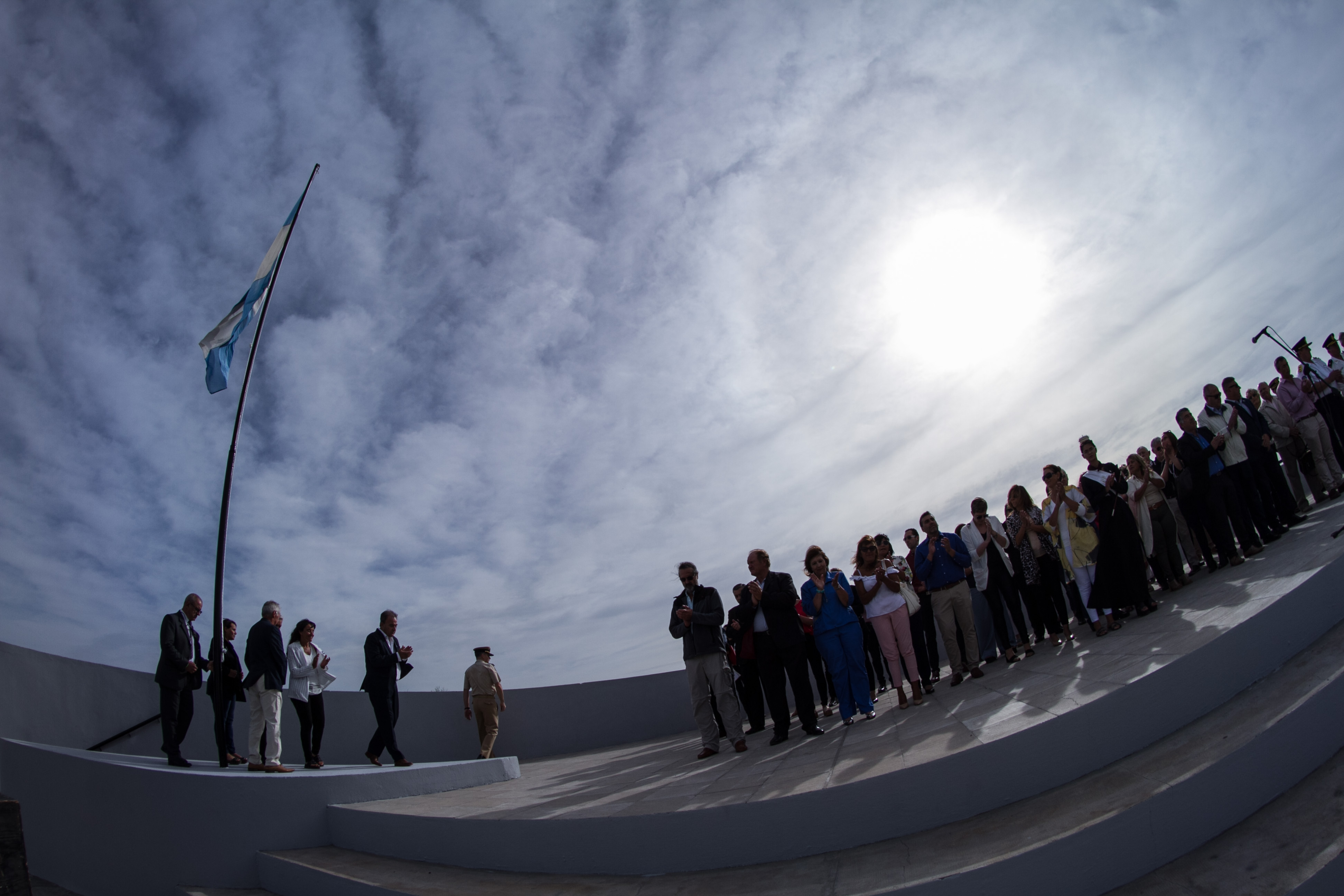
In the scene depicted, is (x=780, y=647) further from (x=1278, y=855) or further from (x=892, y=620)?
(x=1278, y=855)

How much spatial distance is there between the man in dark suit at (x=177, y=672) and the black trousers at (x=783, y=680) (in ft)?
17.9

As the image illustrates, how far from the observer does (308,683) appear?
7.31 meters

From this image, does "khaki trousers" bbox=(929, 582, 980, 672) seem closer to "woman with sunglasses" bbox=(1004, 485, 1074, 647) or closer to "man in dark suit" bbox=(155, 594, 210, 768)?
"woman with sunglasses" bbox=(1004, 485, 1074, 647)

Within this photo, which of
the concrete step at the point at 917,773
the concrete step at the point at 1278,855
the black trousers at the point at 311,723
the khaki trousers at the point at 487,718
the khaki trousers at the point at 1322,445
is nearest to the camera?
the concrete step at the point at 1278,855

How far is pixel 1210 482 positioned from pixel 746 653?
5311 mm

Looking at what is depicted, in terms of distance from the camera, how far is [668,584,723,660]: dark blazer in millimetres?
6449

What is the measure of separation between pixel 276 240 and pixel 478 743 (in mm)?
8923

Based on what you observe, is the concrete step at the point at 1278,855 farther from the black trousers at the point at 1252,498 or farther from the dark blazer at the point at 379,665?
the dark blazer at the point at 379,665

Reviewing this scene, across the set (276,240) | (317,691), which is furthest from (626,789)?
(276,240)

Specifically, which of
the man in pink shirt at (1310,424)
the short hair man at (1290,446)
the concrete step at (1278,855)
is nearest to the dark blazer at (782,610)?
the concrete step at (1278,855)

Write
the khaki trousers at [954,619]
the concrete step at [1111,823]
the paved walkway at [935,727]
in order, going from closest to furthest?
1. the concrete step at [1111,823]
2. the paved walkway at [935,727]
3. the khaki trousers at [954,619]

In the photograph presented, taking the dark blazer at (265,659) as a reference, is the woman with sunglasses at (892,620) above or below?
below

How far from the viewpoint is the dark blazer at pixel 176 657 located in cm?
655

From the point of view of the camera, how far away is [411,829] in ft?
16.5
